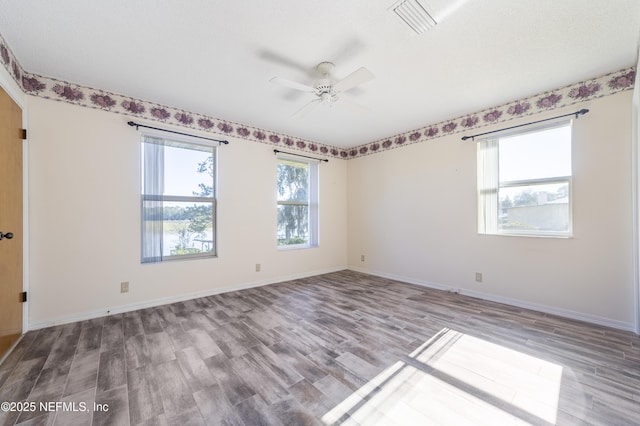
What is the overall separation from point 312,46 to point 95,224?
3.01 meters

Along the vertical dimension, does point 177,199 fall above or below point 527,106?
below

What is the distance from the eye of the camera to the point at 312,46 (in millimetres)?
2152

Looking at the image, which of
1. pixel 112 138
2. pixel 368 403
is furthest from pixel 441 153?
pixel 112 138

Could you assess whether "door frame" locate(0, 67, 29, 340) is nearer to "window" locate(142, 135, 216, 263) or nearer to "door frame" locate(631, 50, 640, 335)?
"window" locate(142, 135, 216, 263)

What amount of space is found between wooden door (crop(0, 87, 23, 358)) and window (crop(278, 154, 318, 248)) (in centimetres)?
300

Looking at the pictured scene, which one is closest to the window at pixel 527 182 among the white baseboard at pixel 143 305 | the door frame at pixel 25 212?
the white baseboard at pixel 143 305

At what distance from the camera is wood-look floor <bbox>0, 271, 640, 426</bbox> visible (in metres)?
1.46

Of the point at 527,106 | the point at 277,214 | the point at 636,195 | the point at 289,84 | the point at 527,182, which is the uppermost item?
the point at 527,106

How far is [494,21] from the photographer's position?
188 cm

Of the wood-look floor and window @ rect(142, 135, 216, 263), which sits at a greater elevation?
window @ rect(142, 135, 216, 263)

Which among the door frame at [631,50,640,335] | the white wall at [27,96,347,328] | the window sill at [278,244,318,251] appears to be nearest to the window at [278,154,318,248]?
the window sill at [278,244,318,251]

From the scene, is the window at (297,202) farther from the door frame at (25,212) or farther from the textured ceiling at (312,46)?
the door frame at (25,212)

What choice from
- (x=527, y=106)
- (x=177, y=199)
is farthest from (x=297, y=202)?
(x=527, y=106)

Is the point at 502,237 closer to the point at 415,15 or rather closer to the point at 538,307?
the point at 538,307
